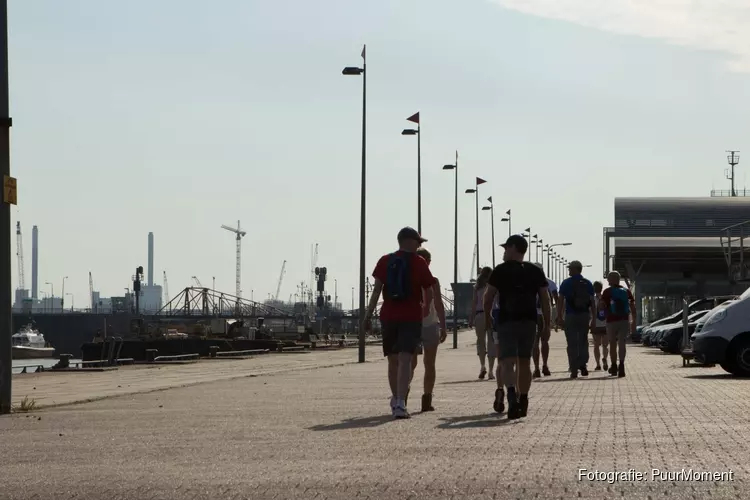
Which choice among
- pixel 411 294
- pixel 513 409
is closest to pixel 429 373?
pixel 411 294

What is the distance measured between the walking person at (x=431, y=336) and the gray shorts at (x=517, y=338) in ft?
3.24

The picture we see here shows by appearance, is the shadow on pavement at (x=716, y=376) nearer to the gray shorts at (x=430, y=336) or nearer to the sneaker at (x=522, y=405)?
the gray shorts at (x=430, y=336)

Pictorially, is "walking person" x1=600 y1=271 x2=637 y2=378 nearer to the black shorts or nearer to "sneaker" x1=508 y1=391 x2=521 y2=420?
the black shorts

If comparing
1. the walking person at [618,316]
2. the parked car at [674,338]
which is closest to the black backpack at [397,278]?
the walking person at [618,316]

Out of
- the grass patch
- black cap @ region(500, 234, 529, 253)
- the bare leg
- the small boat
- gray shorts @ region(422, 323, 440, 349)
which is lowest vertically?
the small boat

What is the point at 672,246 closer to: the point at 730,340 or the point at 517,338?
the point at 730,340

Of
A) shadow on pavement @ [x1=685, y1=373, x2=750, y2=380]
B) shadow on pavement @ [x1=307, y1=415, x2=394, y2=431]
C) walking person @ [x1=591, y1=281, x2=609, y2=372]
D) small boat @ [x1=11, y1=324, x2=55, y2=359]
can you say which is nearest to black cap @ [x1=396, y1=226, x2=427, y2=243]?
shadow on pavement @ [x1=307, y1=415, x2=394, y2=431]

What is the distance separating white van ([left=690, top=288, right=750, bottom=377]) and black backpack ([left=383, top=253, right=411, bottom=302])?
8.94 meters

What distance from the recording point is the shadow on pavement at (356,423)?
11188 millimetres

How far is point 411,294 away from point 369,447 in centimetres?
352

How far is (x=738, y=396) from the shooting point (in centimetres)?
1495

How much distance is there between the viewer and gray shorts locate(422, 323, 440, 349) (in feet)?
45.7

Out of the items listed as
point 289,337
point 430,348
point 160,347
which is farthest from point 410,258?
point 289,337

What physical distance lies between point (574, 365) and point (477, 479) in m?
13.6
